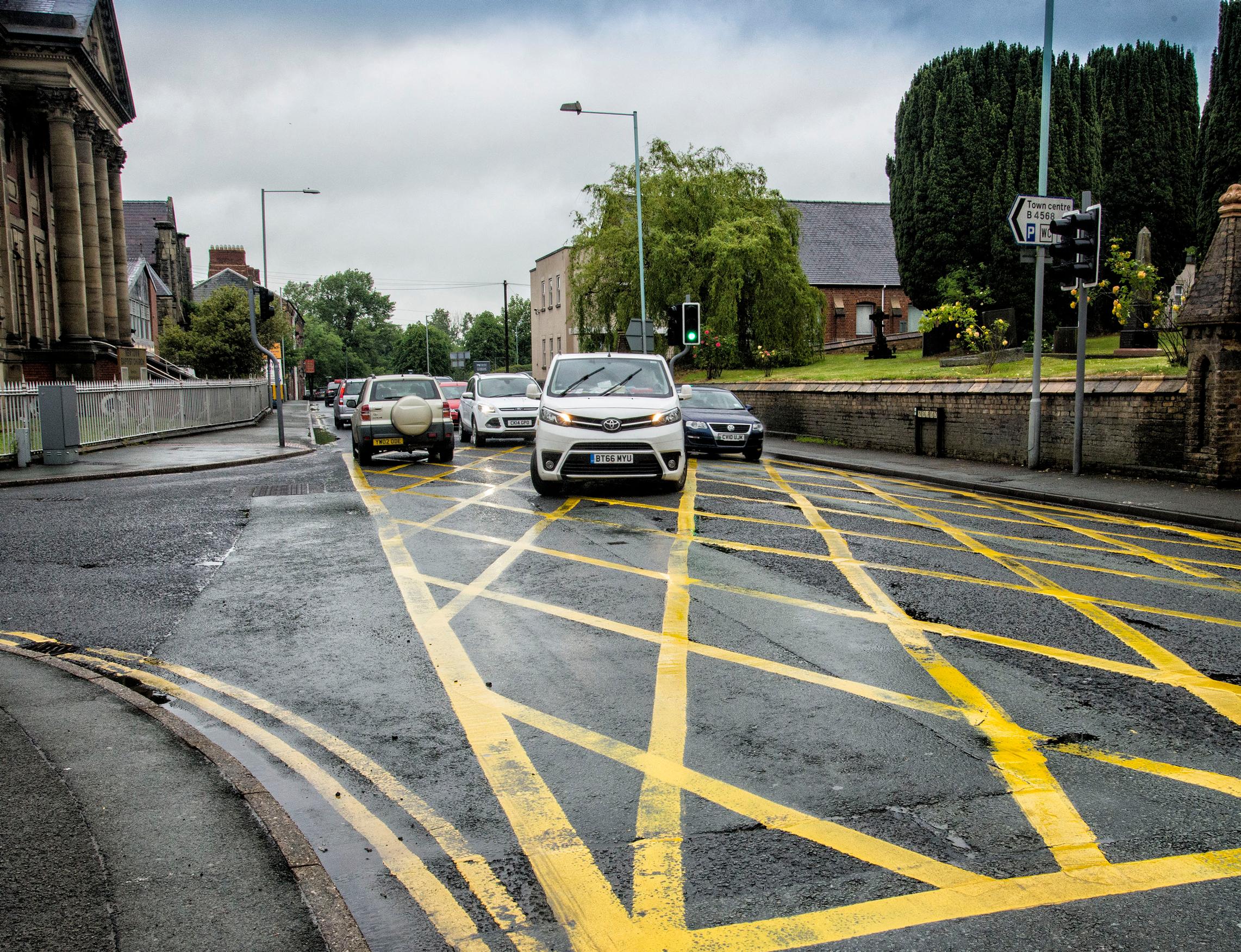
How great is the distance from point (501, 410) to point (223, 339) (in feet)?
90.6

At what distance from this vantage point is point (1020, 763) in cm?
425

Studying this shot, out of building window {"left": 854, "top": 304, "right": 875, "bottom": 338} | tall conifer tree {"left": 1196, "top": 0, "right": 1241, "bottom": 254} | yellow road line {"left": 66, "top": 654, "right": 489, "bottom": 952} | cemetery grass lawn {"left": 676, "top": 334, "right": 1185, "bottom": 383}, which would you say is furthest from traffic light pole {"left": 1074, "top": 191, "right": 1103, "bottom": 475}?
building window {"left": 854, "top": 304, "right": 875, "bottom": 338}

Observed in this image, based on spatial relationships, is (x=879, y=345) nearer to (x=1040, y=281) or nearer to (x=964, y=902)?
(x=1040, y=281)

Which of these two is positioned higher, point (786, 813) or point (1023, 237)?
point (1023, 237)

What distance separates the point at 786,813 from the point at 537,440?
972cm

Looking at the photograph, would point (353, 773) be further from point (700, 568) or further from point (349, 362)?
point (349, 362)

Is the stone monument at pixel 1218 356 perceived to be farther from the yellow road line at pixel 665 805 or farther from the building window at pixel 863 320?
the building window at pixel 863 320

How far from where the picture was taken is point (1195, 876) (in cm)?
326

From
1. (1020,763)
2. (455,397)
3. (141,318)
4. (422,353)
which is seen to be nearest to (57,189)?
(455,397)

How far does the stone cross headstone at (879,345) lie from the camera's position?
36.8m

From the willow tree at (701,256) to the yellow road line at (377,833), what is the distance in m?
31.1

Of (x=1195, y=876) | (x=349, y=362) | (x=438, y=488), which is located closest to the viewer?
(x=1195, y=876)

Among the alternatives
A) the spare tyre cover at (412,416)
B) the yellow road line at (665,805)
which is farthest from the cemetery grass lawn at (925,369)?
the yellow road line at (665,805)

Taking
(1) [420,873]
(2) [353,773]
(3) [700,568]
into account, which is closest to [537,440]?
(3) [700,568]
